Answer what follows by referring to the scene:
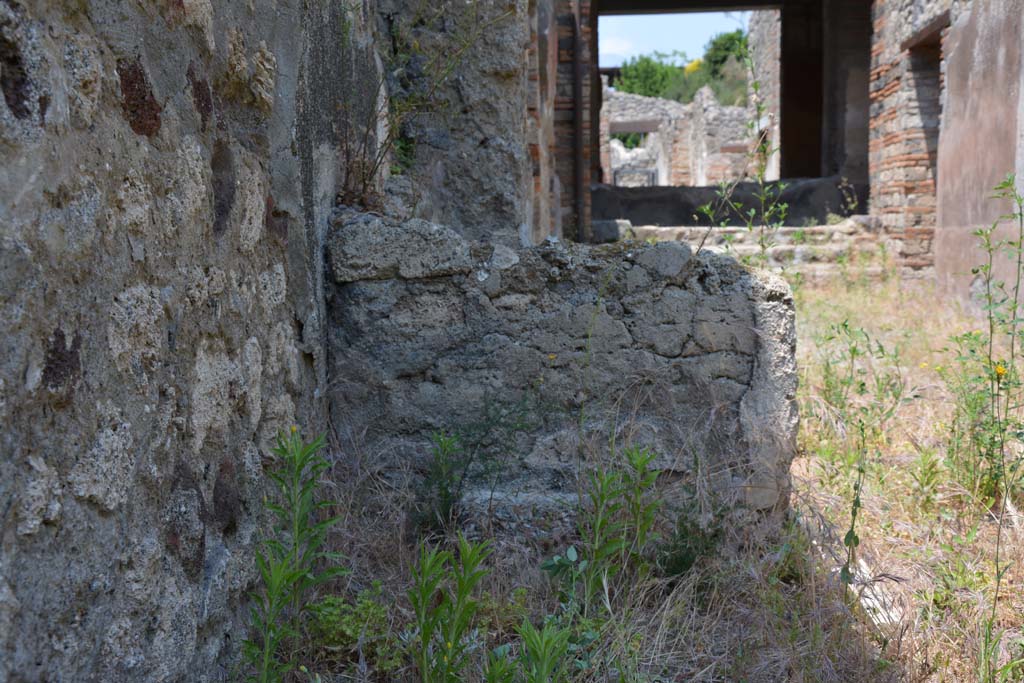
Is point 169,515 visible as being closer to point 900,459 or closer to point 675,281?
point 675,281

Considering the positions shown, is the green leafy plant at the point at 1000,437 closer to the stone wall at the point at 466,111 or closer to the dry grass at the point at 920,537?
the dry grass at the point at 920,537

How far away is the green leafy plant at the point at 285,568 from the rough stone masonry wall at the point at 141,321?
0.32 feet

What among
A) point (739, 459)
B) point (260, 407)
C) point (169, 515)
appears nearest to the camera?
point (169, 515)

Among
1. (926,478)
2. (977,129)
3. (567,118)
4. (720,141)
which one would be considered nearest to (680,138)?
(720,141)

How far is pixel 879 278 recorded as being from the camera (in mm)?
8562

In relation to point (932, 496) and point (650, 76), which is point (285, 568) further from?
point (650, 76)

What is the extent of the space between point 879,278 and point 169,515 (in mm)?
8168

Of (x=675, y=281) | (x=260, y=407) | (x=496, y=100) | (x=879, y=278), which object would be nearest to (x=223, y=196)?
(x=260, y=407)

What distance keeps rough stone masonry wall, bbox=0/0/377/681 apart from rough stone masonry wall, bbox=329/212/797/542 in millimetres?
271


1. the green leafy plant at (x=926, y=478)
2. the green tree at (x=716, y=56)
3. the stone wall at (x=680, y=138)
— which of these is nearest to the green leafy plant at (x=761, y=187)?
the green leafy plant at (x=926, y=478)

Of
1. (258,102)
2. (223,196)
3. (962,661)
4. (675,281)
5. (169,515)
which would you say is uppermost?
(258,102)

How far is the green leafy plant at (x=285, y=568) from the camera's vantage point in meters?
1.60

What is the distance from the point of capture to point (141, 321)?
1.53 meters

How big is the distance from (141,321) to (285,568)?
20.2 inches
